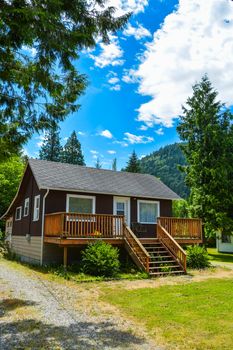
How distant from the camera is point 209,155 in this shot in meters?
21.5

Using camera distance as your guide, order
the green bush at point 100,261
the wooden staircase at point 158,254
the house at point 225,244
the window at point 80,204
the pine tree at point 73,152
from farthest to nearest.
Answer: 1. the pine tree at point 73,152
2. the house at point 225,244
3. the window at point 80,204
4. the wooden staircase at point 158,254
5. the green bush at point 100,261

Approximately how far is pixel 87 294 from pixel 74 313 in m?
2.10

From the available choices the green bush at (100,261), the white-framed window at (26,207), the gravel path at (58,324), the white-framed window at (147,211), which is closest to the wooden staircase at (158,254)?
the green bush at (100,261)

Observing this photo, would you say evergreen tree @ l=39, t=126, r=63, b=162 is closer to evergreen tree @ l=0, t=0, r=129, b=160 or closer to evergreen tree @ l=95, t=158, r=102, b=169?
evergreen tree @ l=95, t=158, r=102, b=169

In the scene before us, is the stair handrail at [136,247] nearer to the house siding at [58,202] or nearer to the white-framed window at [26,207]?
the house siding at [58,202]

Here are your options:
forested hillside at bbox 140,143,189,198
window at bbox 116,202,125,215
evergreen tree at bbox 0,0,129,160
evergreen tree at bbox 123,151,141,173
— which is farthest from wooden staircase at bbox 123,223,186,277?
forested hillside at bbox 140,143,189,198

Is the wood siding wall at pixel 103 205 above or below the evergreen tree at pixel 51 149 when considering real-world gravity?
below

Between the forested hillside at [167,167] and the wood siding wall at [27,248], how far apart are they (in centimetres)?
5936

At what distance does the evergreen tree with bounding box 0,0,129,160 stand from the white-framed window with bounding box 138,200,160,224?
36.9 feet

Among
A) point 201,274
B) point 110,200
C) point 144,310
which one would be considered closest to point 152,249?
point 201,274

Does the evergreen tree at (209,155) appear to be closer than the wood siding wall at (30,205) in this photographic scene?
No

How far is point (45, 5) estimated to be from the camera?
16.2 feet

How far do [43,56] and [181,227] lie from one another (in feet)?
37.6

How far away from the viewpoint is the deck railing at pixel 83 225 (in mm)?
12296
